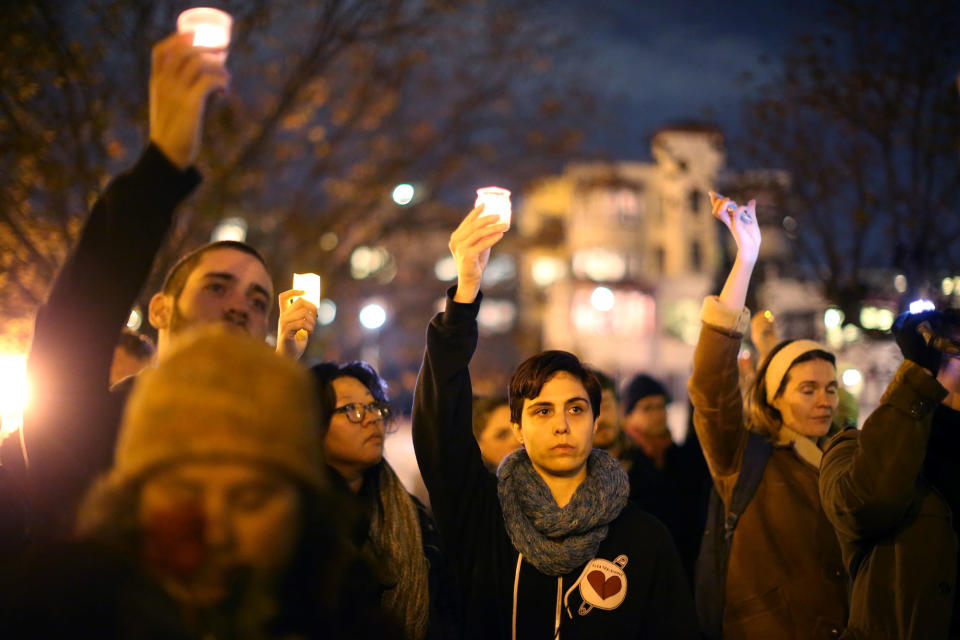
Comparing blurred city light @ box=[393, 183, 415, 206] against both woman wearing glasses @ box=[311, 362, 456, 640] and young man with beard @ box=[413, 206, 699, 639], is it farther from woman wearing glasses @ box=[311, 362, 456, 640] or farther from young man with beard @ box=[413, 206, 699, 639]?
young man with beard @ box=[413, 206, 699, 639]

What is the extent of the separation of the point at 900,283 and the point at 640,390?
567 cm

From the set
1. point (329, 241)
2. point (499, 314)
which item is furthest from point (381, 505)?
point (499, 314)

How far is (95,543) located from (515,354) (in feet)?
185

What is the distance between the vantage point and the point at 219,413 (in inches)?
56.2

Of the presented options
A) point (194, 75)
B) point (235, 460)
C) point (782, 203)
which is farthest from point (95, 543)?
point (782, 203)

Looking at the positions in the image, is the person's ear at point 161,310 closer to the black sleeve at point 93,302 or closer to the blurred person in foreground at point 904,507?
the black sleeve at point 93,302

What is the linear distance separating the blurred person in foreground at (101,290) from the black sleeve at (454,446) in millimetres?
1151

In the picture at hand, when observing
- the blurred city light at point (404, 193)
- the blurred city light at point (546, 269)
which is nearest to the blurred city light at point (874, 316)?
the blurred city light at point (404, 193)

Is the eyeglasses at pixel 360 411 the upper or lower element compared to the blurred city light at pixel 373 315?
lower

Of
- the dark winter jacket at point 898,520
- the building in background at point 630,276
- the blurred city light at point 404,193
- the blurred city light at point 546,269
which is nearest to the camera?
the dark winter jacket at point 898,520

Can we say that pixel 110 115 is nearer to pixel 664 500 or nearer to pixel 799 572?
pixel 664 500

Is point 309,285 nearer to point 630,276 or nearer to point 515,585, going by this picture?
point 515,585

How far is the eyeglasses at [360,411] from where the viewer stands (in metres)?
3.25

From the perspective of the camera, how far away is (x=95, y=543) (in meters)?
1.44
